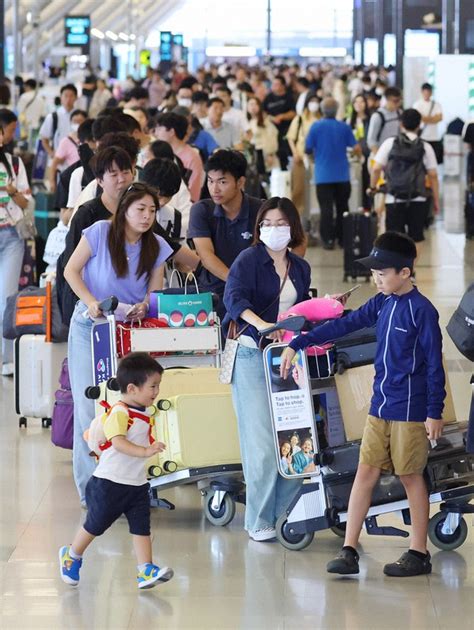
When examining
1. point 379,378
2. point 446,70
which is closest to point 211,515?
point 379,378

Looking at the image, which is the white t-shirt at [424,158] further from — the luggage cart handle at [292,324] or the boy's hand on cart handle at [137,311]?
the luggage cart handle at [292,324]

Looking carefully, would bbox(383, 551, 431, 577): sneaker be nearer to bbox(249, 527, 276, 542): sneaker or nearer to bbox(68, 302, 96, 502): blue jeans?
bbox(249, 527, 276, 542): sneaker

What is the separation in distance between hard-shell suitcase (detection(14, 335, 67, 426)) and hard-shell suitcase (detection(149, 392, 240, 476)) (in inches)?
79.6

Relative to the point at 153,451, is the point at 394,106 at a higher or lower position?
higher

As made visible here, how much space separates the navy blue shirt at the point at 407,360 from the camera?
17.8ft

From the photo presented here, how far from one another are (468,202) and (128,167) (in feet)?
39.9

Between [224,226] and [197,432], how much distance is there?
116cm

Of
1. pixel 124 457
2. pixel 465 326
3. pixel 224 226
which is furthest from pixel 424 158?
pixel 465 326

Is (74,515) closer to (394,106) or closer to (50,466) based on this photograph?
(50,466)

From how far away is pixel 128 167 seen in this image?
6605 mm

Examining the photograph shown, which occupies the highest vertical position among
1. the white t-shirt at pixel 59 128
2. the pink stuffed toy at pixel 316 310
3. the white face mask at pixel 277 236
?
the white t-shirt at pixel 59 128

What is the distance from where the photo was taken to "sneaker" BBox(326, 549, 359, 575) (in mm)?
5609

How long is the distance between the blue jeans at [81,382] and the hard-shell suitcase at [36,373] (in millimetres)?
1669

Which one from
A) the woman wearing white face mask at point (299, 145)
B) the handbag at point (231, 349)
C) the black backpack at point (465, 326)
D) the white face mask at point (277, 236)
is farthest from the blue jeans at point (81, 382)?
the woman wearing white face mask at point (299, 145)
